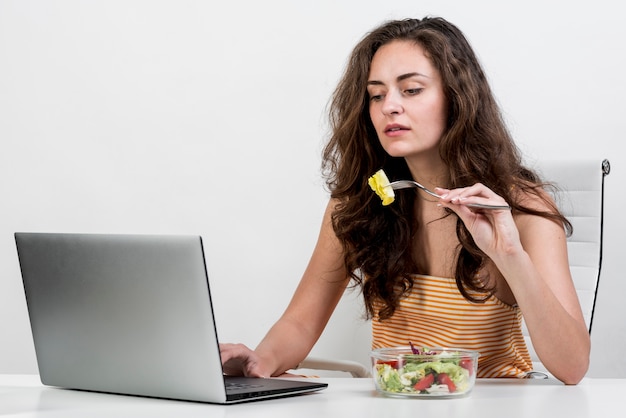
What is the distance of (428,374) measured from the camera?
1334 mm

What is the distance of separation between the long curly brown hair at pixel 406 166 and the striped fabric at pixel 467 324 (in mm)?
32

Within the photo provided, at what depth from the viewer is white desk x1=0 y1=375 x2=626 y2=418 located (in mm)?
1231

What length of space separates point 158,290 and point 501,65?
6.23 ft

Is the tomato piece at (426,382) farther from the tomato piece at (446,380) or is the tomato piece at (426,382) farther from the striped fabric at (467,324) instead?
the striped fabric at (467,324)

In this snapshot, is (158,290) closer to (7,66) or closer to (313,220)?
(313,220)

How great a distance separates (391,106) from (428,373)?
0.76 meters

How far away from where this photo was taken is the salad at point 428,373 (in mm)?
1325

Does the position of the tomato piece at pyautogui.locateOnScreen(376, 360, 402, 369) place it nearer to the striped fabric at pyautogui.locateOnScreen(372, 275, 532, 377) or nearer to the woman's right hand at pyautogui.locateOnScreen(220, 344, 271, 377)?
the woman's right hand at pyautogui.locateOnScreen(220, 344, 271, 377)

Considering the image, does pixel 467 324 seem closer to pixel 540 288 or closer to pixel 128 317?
pixel 540 288

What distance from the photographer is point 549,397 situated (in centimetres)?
139

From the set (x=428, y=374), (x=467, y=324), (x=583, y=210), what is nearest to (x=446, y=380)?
(x=428, y=374)

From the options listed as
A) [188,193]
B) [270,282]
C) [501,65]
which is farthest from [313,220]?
[501,65]

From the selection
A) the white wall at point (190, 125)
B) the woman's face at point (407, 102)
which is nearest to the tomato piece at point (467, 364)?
the woman's face at point (407, 102)

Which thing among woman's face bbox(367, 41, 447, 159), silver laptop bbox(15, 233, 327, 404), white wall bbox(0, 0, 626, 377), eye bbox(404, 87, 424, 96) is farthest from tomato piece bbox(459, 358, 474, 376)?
white wall bbox(0, 0, 626, 377)
